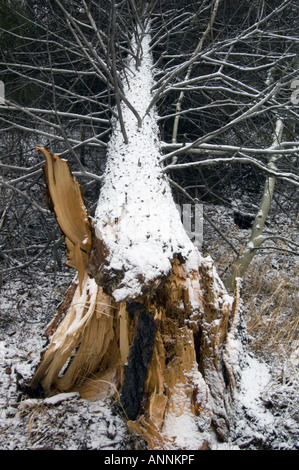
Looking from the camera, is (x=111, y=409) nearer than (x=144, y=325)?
No

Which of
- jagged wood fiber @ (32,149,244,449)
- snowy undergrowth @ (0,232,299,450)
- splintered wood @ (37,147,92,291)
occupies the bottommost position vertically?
snowy undergrowth @ (0,232,299,450)

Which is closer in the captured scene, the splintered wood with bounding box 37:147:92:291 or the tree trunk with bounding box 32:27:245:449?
the tree trunk with bounding box 32:27:245:449

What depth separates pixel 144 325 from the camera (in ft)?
5.84

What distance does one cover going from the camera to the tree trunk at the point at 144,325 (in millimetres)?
1715

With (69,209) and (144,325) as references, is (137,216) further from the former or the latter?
Result: (144,325)

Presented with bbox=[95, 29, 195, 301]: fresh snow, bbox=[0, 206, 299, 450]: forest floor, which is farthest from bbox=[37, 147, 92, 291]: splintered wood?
bbox=[0, 206, 299, 450]: forest floor

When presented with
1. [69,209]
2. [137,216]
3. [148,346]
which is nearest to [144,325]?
[148,346]

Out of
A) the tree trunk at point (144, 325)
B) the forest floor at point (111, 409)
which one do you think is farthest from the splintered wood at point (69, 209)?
A: the forest floor at point (111, 409)

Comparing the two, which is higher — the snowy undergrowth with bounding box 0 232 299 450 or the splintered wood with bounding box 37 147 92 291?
the splintered wood with bounding box 37 147 92 291

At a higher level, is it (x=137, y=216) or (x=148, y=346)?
(x=137, y=216)

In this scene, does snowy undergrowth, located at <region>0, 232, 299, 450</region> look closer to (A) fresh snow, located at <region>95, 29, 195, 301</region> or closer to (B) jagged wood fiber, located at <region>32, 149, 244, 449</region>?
(B) jagged wood fiber, located at <region>32, 149, 244, 449</region>

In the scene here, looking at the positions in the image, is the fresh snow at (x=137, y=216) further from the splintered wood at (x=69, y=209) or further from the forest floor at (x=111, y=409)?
the forest floor at (x=111, y=409)

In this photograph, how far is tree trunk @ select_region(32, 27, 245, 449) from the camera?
171cm
